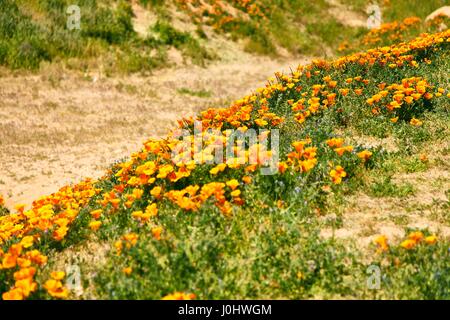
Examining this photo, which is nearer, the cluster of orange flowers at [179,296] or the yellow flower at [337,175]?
the cluster of orange flowers at [179,296]

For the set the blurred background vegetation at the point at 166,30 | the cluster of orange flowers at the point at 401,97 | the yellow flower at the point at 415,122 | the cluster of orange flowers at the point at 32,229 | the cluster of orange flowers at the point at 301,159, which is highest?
the blurred background vegetation at the point at 166,30

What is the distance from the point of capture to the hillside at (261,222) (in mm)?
3850

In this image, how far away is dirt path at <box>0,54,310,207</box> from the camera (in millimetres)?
9156

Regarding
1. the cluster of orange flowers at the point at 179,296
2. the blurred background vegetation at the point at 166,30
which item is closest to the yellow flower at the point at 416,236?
the cluster of orange flowers at the point at 179,296

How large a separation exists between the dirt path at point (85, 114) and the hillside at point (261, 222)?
2.59 metres

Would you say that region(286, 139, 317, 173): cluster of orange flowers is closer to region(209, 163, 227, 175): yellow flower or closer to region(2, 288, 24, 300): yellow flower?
region(209, 163, 227, 175): yellow flower

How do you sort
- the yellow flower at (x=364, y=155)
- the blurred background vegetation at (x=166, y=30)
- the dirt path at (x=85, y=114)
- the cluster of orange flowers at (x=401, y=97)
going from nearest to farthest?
the yellow flower at (x=364, y=155)
the cluster of orange flowers at (x=401, y=97)
the dirt path at (x=85, y=114)
the blurred background vegetation at (x=166, y=30)

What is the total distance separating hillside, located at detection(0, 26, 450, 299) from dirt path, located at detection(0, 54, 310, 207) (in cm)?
259

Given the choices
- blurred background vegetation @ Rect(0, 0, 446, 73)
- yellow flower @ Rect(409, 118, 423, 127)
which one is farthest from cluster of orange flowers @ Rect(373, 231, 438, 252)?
blurred background vegetation @ Rect(0, 0, 446, 73)

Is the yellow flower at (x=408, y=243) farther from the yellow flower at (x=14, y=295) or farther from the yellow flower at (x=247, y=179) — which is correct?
the yellow flower at (x=14, y=295)

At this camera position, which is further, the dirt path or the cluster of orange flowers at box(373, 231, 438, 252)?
the dirt path
